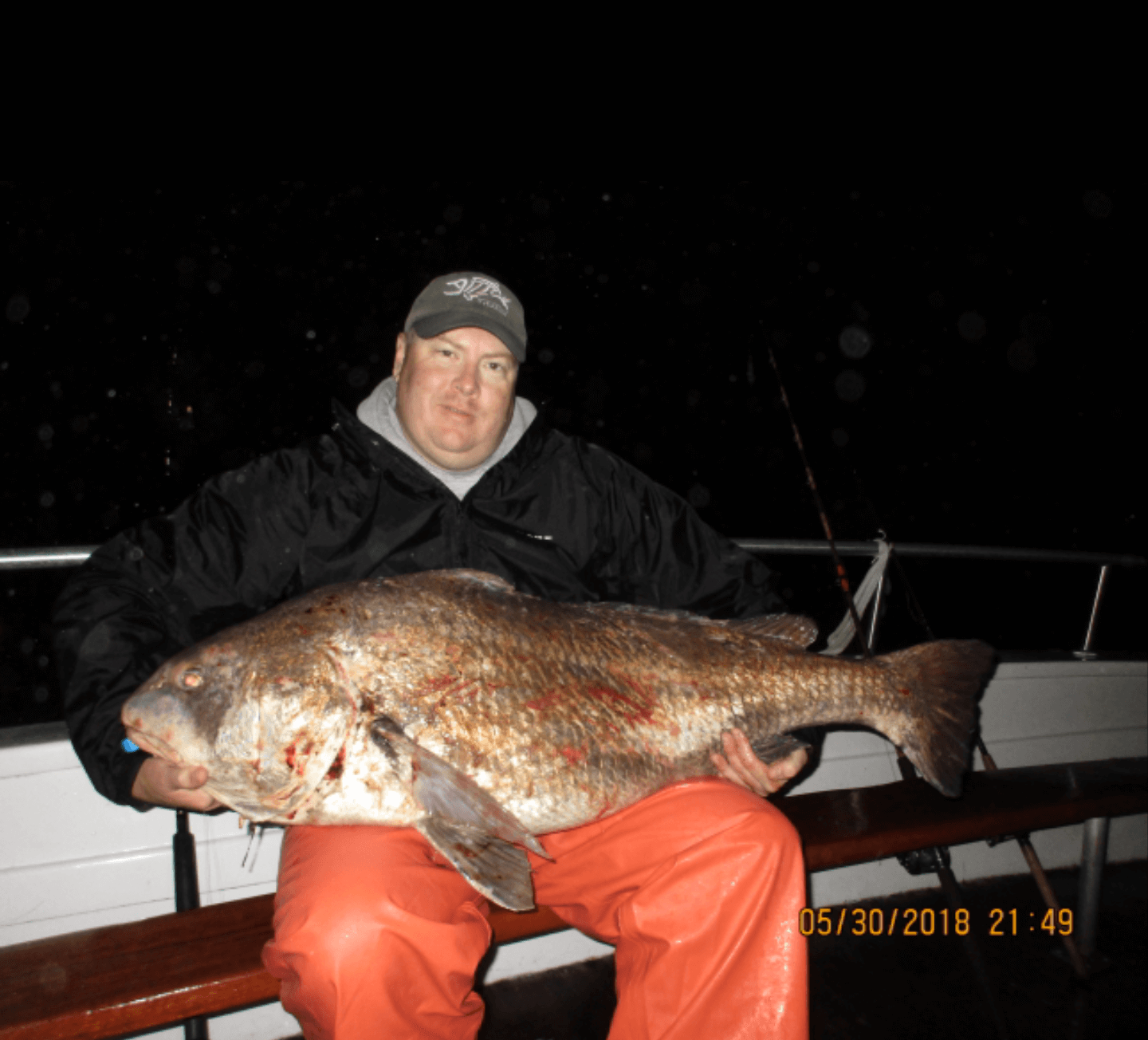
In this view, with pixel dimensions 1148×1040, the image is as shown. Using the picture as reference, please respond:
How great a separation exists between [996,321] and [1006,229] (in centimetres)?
937

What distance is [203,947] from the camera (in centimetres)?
160

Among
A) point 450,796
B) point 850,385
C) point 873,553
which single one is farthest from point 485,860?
point 850,385

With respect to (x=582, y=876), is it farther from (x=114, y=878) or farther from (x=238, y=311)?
(x=238, y=311)

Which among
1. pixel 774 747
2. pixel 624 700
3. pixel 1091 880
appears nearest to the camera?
pixel 624 700

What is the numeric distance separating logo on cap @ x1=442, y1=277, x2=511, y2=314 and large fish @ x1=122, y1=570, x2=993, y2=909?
102 cm

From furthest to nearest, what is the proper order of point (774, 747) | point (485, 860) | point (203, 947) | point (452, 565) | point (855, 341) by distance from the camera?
point (855, 341), point (452, 565), point (774, 747), point (203, 947), point (485, 860)

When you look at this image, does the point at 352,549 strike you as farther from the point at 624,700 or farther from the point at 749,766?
the point at 749,766

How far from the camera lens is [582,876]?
1801 mm

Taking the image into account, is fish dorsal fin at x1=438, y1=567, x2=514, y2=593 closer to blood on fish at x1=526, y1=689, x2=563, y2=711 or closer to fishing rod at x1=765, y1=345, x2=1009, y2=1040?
blood on fish at x1=526, y1=689, x2=563, y2=711

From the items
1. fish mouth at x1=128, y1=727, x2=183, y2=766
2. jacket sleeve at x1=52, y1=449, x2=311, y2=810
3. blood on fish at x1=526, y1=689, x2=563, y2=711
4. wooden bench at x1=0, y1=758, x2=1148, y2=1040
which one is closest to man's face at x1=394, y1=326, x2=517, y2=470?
jacket sleeve at x1=52, y1=449, x2=311, y2=810

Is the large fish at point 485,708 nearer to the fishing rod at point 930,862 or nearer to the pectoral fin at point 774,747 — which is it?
the pectoral fin at point 774,747

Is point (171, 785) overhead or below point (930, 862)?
overhead

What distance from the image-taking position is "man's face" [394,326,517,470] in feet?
7.50

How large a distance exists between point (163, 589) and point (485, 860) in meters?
1.23
